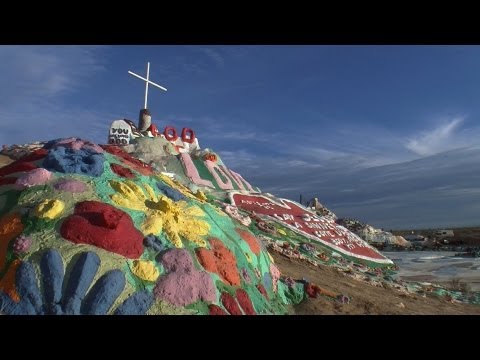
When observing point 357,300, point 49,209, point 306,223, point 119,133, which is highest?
point 119,133

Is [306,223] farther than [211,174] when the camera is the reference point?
No

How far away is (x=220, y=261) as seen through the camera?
9070 mm

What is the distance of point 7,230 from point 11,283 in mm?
1187

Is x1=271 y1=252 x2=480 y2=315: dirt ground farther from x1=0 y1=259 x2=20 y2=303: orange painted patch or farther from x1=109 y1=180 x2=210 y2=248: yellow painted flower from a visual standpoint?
x1=0 y1=259 x2=20 y2=303: orange painted patch

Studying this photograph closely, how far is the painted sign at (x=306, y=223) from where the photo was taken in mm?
23062

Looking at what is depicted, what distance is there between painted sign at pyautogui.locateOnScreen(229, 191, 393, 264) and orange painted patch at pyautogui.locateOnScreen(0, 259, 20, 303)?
51.2 ft

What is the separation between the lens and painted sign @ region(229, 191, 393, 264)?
23062 mm

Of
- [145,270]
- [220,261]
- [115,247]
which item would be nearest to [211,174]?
[220,261]

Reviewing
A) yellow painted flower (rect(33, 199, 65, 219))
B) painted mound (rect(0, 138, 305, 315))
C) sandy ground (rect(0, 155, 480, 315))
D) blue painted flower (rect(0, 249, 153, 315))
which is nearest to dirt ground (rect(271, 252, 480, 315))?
sandy ground (rect(0, 155, 480, 315))

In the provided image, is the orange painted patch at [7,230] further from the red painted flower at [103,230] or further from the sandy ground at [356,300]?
the sandy ground at [356,300]

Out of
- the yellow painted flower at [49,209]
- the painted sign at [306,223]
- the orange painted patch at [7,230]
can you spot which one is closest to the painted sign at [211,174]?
the painted sign at [306,223]

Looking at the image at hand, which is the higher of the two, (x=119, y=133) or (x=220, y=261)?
(x=119, y=133)

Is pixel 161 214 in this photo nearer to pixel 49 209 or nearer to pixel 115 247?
pixel 115 247

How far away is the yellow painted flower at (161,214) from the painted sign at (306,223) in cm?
1287
